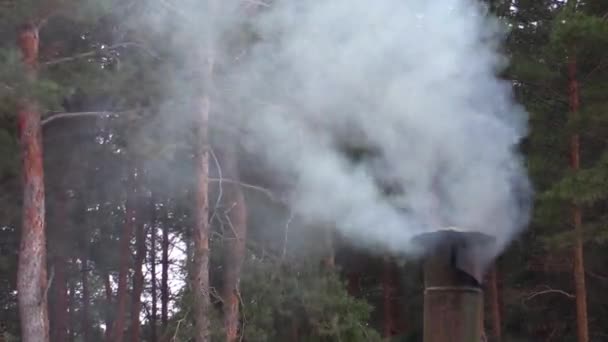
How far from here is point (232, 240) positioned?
44.6ft

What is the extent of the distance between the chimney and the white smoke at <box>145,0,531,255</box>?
0.57 meters

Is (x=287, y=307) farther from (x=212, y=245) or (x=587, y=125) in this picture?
(x=587, y=125)

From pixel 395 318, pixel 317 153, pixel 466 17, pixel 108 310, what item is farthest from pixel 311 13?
pixel 108 310

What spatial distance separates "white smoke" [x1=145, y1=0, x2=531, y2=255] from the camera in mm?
7523

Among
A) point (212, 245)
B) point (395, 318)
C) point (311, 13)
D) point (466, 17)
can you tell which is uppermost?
point (311, 13)

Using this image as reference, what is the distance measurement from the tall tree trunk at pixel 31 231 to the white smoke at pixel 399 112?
10.9 ft

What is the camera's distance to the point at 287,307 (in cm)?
1358

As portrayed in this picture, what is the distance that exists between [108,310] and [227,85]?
A: 16.5m

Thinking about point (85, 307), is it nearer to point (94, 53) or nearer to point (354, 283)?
point (354, 283)

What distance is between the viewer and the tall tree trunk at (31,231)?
1190 centimetres

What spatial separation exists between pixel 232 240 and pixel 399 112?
5937mm

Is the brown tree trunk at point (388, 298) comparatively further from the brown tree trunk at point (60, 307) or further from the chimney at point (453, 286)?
the chimney at point (453, 286)

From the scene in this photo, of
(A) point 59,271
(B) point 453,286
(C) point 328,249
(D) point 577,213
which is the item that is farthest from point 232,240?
(B) point 453,286

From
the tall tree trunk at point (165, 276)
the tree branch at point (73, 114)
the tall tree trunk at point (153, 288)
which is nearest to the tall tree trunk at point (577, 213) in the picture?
the tree branch at point (73, 114)
